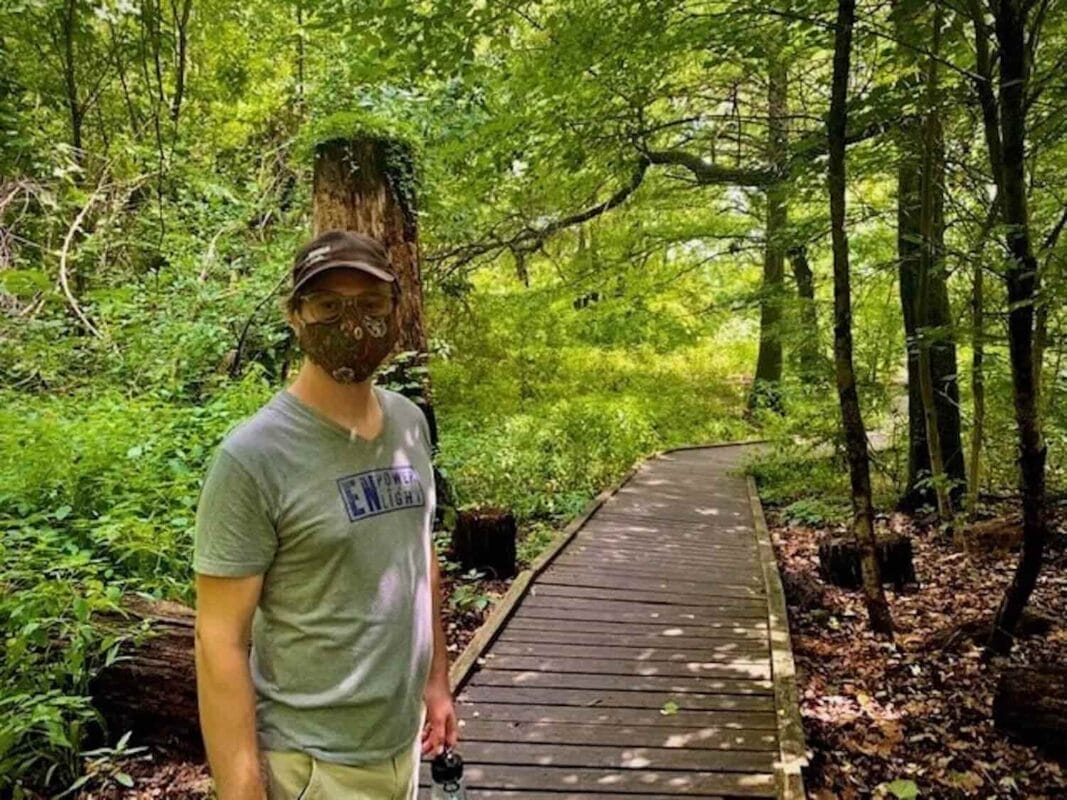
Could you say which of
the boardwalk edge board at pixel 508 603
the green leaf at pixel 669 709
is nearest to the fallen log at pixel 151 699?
the boardwalk edge board at pixel 508 603

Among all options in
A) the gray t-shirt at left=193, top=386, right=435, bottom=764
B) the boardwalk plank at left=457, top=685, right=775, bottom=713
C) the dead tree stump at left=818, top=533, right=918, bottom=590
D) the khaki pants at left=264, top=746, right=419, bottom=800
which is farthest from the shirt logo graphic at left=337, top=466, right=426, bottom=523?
the dead tree stump at left=818, top=533, right=918, bottom=590

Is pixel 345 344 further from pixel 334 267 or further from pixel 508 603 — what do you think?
pixel 508 603

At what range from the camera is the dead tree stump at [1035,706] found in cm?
407

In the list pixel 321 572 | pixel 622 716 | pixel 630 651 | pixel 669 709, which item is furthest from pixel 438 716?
pixel 630 651

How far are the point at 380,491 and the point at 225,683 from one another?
47 centimetres

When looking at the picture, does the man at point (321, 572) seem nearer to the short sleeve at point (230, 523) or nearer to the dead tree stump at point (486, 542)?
the short sleeve at point (230, 523)

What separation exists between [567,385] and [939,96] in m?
12.0

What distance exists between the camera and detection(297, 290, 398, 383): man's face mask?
167 cm

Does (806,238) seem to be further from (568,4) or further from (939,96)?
(568,4)

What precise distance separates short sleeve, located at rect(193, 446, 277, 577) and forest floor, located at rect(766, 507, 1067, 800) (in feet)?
10.8

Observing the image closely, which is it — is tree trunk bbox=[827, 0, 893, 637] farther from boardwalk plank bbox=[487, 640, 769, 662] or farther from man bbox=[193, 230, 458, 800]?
man bbox=[193, 230, 458, 800]

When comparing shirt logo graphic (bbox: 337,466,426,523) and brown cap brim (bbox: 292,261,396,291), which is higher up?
brown cap brim (bbox: 292,261,396,291)

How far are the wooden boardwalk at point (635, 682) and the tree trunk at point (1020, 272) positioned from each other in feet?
5.29

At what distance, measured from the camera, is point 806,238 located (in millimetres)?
6887
